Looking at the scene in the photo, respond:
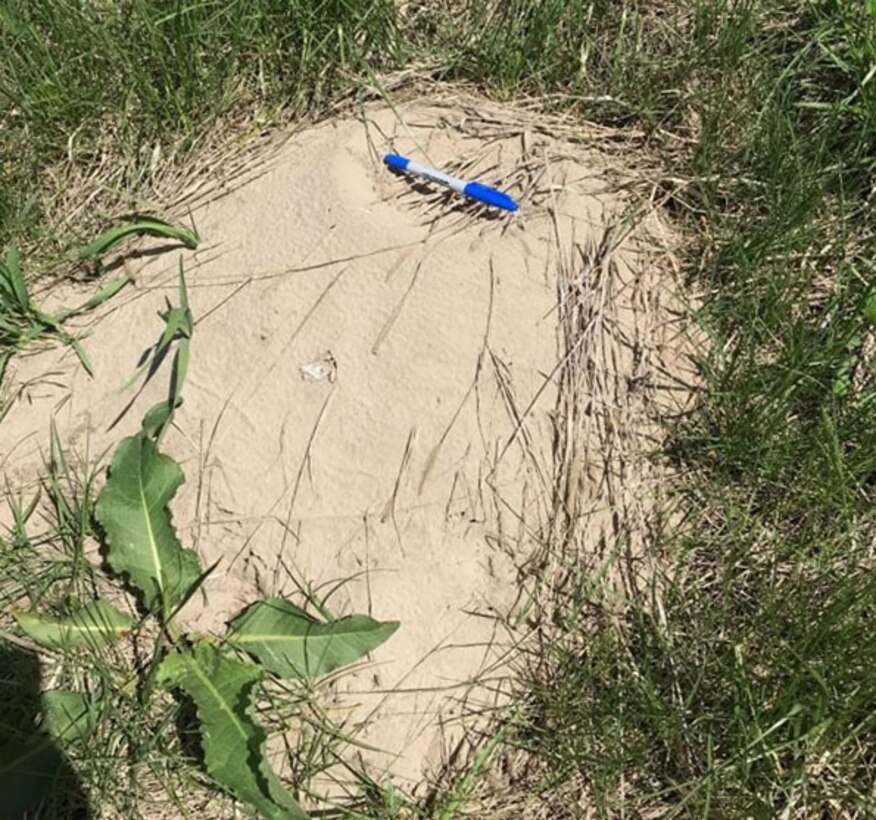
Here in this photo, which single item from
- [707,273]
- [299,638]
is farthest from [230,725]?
[707,273]

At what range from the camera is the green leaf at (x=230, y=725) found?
1822 millimetres

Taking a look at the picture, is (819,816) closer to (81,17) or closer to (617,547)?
(617,547)

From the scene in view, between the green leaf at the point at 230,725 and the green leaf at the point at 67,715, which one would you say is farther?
the green leaf at the point at 67,715

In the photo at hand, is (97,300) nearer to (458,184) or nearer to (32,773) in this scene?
(458,184)

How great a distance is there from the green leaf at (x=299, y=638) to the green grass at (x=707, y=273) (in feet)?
0.87

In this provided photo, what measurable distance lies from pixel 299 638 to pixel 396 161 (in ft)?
3.42

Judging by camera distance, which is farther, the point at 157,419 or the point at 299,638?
the point at 157,419

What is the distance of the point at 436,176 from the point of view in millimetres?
2346

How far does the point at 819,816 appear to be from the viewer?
71.1 inches

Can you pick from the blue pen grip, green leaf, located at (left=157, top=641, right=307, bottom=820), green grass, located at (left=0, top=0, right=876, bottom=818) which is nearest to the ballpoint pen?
the blue pen grip

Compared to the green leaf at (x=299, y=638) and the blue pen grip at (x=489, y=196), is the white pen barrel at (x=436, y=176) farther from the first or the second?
the green leaf at (x=299, y=638)

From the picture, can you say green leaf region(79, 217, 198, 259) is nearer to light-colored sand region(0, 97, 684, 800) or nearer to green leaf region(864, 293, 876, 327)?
light-colored sand region(0, 97, 684, 800)

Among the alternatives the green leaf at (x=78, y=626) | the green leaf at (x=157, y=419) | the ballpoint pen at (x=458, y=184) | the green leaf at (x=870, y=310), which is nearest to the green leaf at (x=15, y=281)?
the green leaf at (x=157, y=419)

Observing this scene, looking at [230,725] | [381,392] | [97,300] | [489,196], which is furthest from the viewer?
[97,300]
